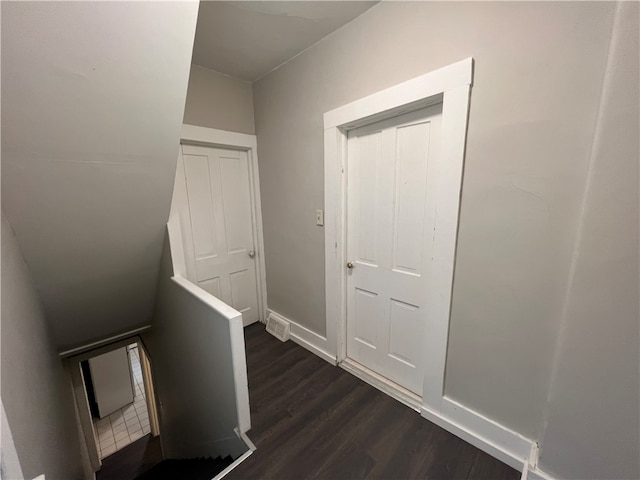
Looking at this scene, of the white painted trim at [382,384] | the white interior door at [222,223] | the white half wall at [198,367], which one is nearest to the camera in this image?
the white half wall at [198,367]

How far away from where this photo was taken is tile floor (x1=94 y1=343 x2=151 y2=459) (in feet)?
12.0

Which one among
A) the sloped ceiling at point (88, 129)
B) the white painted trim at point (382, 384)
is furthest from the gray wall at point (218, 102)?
the white painted trim at point (382, 384)

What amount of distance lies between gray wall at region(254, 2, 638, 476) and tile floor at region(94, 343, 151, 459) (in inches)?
193

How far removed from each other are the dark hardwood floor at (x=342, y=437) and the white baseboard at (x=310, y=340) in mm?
152

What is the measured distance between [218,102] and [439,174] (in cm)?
194

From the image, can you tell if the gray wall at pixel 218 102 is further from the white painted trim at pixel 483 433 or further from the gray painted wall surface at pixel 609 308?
the white painted trim at pixel 483 433

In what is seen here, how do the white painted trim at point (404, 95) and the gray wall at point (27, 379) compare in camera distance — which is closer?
the gray wall at point (27, 379)

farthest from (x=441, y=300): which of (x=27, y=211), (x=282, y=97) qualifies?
(x=27, y=211)

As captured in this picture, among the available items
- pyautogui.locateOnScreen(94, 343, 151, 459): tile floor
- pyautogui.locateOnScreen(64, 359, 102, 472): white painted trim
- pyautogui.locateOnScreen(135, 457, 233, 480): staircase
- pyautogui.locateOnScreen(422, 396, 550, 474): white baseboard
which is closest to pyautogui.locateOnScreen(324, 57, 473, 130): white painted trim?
pyautogui.locateOnScreen(422, 396, 550, 474): white baseboard

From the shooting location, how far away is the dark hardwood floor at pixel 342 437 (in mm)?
1245

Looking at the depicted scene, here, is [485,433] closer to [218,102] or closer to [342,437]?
[342,437]

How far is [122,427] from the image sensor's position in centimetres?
399

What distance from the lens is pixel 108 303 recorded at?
86.7 inches

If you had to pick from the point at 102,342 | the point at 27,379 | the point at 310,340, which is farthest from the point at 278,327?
the point at 102,342
